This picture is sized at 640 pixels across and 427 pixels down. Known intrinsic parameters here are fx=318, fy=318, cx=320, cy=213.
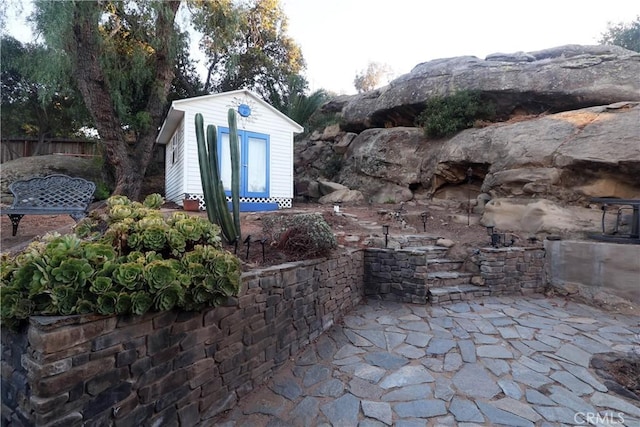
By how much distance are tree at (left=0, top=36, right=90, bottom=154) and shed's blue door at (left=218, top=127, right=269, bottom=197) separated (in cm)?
441

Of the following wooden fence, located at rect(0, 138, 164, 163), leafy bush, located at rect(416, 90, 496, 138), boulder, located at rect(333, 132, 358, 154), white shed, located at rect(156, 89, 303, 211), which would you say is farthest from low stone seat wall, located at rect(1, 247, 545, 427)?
wooden fence, located at rect(0, 138, 164, 163)

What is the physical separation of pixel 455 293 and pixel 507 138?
4478mm

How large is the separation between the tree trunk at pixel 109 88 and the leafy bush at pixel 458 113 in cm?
726

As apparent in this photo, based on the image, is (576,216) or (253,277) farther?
(576,216)

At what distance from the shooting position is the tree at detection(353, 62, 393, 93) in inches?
877

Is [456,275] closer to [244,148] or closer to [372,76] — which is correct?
[244,148]

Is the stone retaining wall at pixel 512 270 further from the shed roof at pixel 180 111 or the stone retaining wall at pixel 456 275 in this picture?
the shed roof at pixel 180 111

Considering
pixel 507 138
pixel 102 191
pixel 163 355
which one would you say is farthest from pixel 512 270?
pixel 102 191

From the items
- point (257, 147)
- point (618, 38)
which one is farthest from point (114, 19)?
point (618, 38)

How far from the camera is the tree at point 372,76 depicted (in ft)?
73.0

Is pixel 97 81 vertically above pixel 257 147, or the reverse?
pixel 97 81

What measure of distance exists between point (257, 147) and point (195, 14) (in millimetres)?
4021

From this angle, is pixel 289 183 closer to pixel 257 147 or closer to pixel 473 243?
pixel 257 147

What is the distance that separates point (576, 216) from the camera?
5641mm
